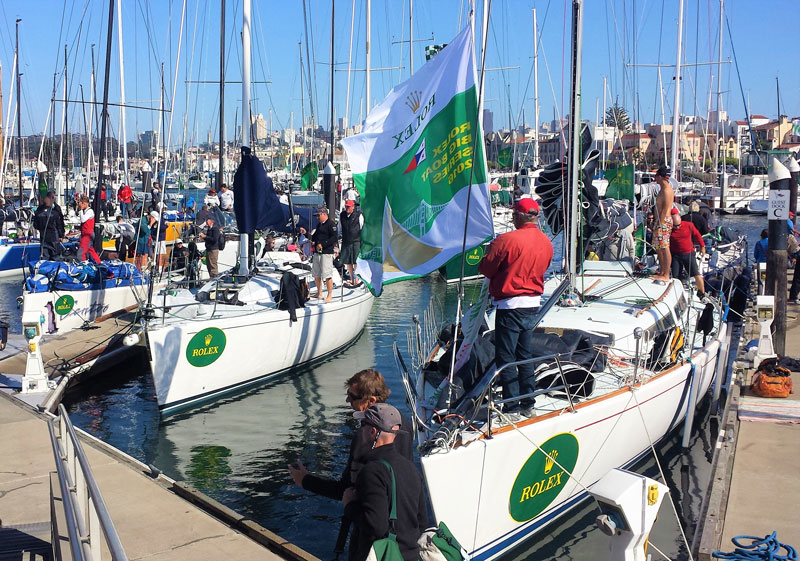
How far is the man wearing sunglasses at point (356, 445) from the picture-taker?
4.58 metres

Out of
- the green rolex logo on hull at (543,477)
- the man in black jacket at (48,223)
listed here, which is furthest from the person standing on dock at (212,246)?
the green rolex logo on hull at (543,477)

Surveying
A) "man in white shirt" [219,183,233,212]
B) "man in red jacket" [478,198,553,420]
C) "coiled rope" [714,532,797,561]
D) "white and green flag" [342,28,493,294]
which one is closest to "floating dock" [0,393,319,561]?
"man in red jacket" [478,198,553,420]

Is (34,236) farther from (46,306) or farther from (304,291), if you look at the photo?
(304,291)

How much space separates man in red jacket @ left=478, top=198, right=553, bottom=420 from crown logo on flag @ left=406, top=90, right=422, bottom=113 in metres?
1.47

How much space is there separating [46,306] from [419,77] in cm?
1054

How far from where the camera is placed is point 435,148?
7.85 metres

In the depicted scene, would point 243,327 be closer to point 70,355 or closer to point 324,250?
point 324,250

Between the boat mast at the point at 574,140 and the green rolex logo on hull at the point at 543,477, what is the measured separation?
3.31m

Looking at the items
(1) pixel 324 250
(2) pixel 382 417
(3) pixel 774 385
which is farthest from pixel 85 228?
(2) pixel 382 417

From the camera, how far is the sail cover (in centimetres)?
1381

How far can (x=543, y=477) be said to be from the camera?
7.26m

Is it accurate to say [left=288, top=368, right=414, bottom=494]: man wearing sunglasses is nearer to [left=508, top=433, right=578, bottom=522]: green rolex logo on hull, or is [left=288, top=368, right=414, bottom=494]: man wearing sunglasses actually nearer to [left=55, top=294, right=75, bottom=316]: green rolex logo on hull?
[left=508, top=433, right=578, bottom=522]: green rolex logo on hull

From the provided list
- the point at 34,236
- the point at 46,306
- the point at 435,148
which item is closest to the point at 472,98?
the point at 435,148

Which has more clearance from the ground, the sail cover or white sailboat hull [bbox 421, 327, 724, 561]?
the sail cover
